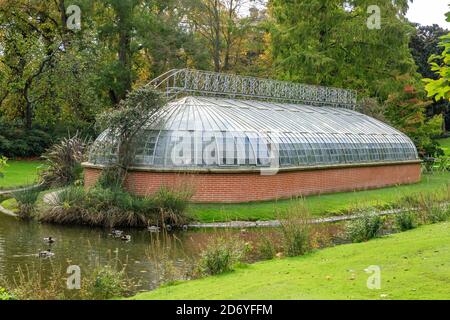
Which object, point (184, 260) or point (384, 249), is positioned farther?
point (184, 260)

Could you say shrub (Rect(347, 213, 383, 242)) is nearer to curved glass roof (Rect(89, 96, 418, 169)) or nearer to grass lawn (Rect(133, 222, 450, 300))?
grass lawn (Rect(133, 222, 450, 300))

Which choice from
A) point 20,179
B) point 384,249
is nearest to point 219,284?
point 384,249

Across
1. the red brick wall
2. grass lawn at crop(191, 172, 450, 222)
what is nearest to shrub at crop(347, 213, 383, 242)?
grass lawn at crop(191, 172, 450, 222)

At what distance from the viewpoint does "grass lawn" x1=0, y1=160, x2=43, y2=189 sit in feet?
86.1

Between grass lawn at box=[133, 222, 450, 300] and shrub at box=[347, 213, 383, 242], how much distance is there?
156 cm

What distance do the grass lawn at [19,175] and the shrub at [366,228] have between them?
16107 mm

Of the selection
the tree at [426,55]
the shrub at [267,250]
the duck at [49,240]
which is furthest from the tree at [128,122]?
the tree at [426,55]

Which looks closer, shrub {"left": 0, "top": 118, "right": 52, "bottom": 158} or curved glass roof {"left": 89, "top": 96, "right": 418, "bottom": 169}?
curved glass roof {"left": 89, "top": 96, "right": 418, "bottom": 169}

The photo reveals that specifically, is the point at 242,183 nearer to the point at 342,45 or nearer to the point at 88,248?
the point at 88,248

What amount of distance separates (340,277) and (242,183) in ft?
35.7

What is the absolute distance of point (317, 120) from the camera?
1086 inches

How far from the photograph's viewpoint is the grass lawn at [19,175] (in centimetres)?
2623

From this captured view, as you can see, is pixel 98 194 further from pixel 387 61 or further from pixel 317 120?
pixel 387 61
